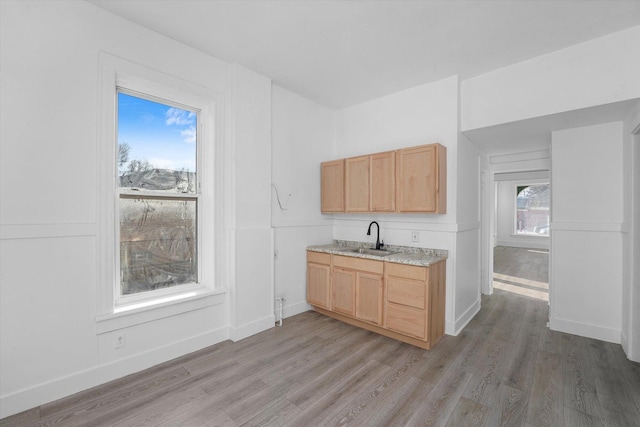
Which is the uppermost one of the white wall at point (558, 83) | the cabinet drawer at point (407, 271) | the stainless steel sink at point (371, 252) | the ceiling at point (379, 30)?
the ceiling at point (379, 30)

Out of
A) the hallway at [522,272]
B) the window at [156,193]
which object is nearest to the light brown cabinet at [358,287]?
the window at [156,193]

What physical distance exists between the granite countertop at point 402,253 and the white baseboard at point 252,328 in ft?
3.48

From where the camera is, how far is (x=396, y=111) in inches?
148

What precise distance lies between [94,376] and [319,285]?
93.8 inches

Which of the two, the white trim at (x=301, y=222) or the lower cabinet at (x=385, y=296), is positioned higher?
the white trim at (x=301, y=222)

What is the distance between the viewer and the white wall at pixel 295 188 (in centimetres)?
370

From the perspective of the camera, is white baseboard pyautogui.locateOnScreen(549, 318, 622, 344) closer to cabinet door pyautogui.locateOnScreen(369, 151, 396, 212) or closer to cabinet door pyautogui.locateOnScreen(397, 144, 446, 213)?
cabinet door pyautogui.locateOnScreen(397, 144, 446, 213)

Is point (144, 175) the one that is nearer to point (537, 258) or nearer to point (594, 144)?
point (594, 144)

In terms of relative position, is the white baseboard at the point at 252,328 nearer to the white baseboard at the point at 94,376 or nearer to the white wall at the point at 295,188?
the white baseboard at the point at 94,376

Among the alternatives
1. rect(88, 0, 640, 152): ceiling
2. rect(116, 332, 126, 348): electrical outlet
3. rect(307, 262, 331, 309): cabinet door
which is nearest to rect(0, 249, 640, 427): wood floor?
rect(116, 332, 126, 348): electrical outlet

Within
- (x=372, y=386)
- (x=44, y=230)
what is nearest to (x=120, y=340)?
(x=44, y=230)

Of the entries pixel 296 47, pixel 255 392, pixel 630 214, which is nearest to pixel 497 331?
pixel 630 214

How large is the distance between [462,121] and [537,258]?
23.2 feet

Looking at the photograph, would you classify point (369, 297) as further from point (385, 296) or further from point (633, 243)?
point (633, 243)
